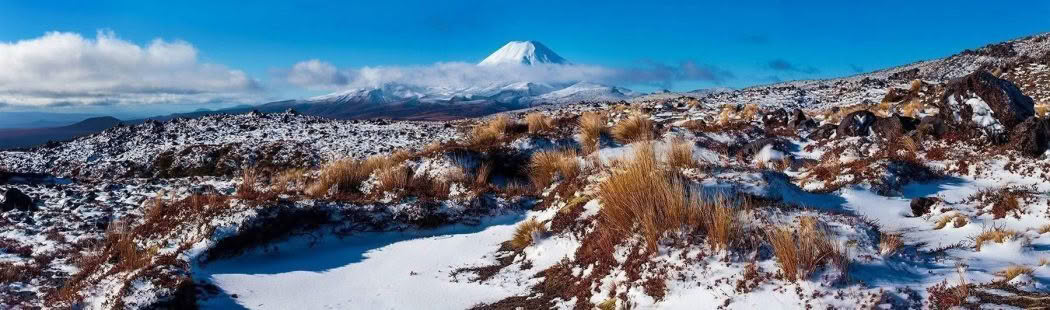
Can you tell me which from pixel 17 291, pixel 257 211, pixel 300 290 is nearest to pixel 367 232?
pixel 257 211

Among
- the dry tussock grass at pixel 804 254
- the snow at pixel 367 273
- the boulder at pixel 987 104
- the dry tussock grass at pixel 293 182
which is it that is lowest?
the snow at pixel 367 273

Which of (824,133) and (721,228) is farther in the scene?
(824,133)

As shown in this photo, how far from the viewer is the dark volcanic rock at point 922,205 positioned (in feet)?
26.4

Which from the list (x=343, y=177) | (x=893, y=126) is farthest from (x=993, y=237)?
(x=343, y=177)

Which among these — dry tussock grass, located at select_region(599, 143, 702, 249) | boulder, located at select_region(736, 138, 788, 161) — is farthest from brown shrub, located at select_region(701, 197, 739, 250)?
boulder, located at select_region(736, 138, 788, 161)

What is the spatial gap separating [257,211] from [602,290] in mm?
4964

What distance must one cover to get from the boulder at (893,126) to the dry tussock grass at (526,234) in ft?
30.4

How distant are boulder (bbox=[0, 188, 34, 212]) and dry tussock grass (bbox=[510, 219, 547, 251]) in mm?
9803

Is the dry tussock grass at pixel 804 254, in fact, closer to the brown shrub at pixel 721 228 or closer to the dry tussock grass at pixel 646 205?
the brown shrub at pixel 721 228

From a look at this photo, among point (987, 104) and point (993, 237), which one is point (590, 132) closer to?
point (987, 104)

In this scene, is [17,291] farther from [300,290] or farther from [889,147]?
[889,147]

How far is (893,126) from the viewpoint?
13.1 m

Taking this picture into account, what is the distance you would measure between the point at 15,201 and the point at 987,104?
→ 1799 cm

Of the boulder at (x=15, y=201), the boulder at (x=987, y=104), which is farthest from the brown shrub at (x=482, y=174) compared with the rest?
the boulder at (x=987, y=104)
